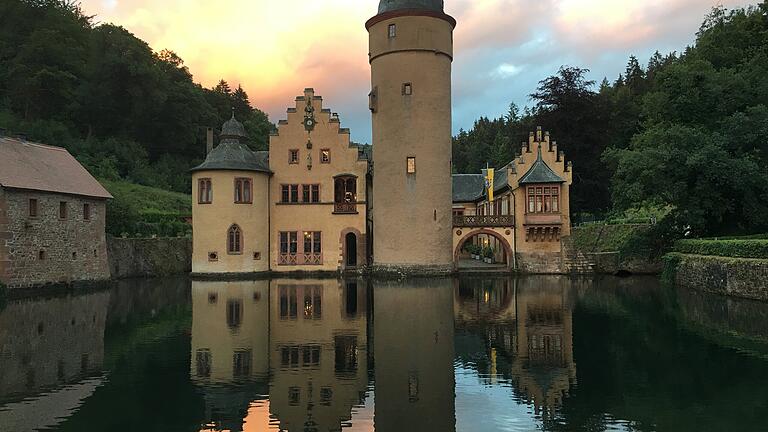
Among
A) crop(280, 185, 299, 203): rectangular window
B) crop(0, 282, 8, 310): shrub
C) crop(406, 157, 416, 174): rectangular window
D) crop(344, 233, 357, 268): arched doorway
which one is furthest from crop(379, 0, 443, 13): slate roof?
crop(0, 282, 8, 310): shrub

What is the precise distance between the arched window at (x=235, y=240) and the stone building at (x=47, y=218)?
705 centimetres

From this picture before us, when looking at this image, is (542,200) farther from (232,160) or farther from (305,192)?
(232,160)

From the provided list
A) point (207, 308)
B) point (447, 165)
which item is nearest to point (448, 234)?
point (447, 165)

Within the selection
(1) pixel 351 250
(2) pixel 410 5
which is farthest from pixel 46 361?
(2) pixel 410 5

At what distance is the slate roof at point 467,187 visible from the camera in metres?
47.4

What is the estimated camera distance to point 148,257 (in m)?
35.6

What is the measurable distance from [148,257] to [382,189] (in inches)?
588

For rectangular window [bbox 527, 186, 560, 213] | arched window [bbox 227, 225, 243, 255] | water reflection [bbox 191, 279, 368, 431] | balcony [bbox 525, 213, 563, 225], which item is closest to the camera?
water reflection [bbox 191, 279, 368, 431]

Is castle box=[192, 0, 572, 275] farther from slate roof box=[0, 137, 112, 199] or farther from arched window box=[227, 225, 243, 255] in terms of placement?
slate roof box=[0, 137, 112, 199]

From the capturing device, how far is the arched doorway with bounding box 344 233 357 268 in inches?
1501

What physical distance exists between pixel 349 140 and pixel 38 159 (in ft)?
56.4

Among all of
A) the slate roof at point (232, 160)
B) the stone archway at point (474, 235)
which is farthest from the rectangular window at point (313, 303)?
the slate roof at point (232, 160)

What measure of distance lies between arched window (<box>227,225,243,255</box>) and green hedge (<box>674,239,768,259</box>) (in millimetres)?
24667

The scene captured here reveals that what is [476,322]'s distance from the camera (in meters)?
17.0
